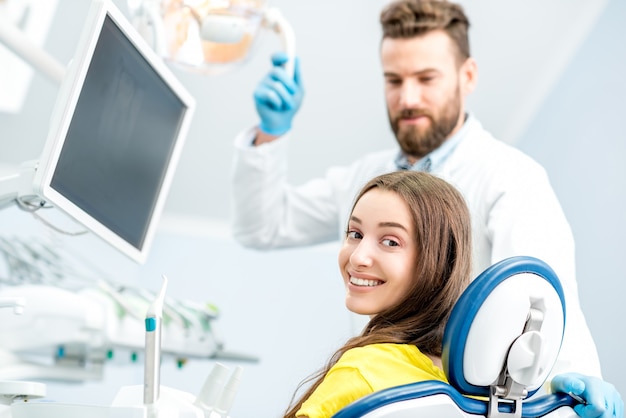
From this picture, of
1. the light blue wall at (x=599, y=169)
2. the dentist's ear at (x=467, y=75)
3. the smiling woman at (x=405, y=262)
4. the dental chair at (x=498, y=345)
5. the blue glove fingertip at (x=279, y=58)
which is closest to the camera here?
the dental chair at (x=498, y=345)

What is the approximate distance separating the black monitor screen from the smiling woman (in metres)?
0.43

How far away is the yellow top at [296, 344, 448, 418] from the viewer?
3.24 feet

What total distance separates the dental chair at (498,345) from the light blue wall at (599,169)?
1.46m

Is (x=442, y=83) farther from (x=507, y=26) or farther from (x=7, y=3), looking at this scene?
(x=7, y=3)

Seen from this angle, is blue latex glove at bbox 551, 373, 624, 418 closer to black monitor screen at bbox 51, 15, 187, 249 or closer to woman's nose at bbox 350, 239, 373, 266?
woman's nose at bbox 350, 239, 373, 266

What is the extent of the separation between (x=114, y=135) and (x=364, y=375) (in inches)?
26.7

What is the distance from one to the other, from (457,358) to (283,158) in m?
1.36

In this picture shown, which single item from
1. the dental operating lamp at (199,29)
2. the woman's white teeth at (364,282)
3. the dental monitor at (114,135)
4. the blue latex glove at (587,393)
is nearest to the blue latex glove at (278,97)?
the dental operating lamp at (199,29)

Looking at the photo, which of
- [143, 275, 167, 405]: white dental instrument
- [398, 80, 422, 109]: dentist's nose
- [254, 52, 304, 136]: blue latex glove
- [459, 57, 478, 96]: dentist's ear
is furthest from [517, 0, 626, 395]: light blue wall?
[143, 275, 167, 405]: white dental instrument

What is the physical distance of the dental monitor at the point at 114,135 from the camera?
4.02 feet

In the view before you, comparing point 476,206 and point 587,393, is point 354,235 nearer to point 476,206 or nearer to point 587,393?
point 587,393

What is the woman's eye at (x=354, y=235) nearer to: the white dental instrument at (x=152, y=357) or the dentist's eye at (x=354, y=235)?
the dentist's eye at (x=354, y=235)

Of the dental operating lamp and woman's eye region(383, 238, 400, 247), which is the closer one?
woman's eye region(383, 238, 400, 247)

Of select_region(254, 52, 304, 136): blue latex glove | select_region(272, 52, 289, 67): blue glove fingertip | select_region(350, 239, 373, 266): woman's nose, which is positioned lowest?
select_region(350, 239, 373, 266): woman's nose
